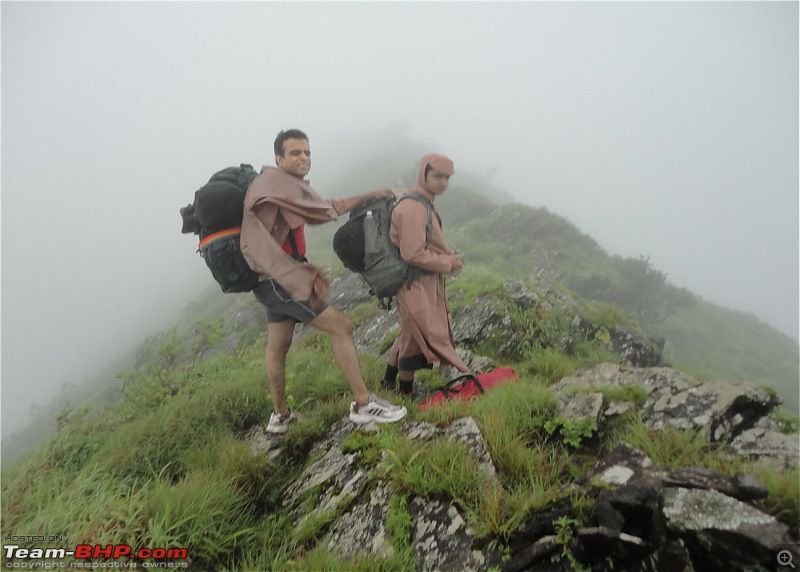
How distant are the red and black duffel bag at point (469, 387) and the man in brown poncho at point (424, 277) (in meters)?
0.16

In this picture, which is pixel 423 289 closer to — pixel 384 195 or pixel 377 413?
pixel 384 195

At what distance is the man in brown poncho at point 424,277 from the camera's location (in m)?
3.77

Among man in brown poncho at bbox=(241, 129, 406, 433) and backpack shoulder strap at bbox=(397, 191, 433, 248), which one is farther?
backpack shoulder strap at bbox=(397, 191, 433, 248)

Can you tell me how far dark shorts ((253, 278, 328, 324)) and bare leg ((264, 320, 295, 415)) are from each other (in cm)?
26

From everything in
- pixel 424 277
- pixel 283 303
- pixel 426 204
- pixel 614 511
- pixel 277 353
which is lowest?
pixel 277 353

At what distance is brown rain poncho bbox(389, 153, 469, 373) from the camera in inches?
148

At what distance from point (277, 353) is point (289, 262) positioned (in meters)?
1.06

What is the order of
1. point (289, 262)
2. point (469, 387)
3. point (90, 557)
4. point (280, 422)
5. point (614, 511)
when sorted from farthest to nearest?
point (469, 387) → point (280, 422) → point (289, 262) → point (90, 557) → point (614, 511)

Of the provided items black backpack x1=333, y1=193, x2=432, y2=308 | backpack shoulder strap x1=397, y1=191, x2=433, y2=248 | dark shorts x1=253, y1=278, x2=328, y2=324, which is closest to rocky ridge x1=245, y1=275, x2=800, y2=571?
dark shorts x1=253, y1=278, x2=328, y2=324

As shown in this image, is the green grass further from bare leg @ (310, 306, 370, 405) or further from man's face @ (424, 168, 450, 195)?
man's face @ (424, 168, 450, 195)

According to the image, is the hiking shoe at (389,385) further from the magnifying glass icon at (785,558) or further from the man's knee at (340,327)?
the magnifying glass icon at (785,558)

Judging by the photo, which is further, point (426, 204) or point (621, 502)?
point (426, 204)

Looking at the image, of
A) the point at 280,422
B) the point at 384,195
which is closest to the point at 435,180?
the point at 384,195

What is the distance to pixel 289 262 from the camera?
332cm
